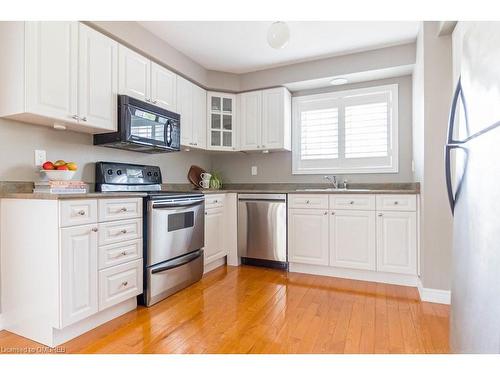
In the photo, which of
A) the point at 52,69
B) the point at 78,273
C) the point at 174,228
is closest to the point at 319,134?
the point at 174,228

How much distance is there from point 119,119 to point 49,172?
0.68 meters

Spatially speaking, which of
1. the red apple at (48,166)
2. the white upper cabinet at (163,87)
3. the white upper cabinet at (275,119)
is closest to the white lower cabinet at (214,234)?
the white upper cabinet at (275,119)

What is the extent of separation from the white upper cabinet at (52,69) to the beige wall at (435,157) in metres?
2.70

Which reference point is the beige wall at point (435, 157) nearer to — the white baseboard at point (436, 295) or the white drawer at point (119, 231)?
the white baseboard at point (436, 295)

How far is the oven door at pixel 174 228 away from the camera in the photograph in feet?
7.34

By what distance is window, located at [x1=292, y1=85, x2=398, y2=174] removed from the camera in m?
3.30

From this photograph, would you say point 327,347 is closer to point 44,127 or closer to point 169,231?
Result: point 169,231

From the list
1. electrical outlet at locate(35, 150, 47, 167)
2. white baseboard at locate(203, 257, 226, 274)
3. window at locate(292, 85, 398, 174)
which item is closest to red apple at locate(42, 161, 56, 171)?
electrical outlet at locate(35, 150, 47, 167)

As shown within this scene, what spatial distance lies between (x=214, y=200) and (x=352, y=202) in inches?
57.4

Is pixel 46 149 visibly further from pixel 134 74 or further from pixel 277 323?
pixel 277 323

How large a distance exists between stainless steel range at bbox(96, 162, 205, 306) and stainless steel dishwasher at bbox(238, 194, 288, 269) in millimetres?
627

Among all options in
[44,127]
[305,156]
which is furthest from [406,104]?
[44,127]

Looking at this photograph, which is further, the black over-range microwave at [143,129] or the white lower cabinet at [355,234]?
the white lower cabinet at [355,234]

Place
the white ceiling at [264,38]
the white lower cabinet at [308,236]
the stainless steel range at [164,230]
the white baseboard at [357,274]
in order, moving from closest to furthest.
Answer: the stainless steel range at [164,230], the white ceiling at [264,38], the white baseboard at [357,274], the white lower cabinet at [308,236]
